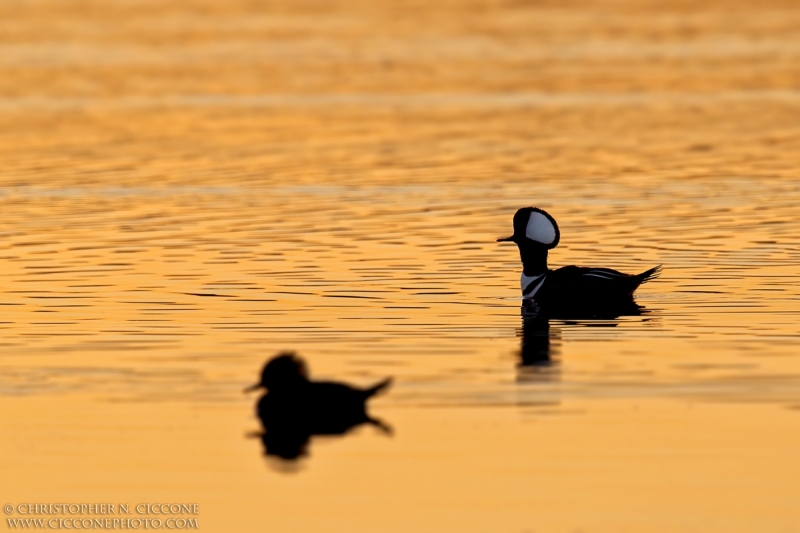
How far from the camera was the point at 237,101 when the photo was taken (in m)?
46.4

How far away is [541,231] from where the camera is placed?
22.2m

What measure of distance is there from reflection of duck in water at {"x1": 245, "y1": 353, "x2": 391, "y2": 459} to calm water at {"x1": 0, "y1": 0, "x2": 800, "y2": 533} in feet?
0.74

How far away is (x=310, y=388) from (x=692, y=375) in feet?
10.5

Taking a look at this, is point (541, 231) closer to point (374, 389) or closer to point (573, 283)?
point (573, 283)

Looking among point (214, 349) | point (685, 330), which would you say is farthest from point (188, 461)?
point (685, 330)

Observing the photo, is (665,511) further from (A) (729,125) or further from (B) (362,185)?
(A) (729,125)

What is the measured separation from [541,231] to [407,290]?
161cm

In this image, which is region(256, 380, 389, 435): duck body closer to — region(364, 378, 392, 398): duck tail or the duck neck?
region(364, 378, 392, 398): duck tail

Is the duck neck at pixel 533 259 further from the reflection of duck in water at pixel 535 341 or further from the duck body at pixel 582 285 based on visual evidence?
the reflection of duck in water at pixel 535 341

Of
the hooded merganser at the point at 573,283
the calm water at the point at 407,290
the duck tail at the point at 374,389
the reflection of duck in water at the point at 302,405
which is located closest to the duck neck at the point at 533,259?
the hooded merganser at the point at 573,283

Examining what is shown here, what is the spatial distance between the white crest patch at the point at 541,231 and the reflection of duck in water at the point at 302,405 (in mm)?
7328

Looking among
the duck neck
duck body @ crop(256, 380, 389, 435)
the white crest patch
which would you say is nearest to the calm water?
duck body @ crop(256, 380, 389, 435)

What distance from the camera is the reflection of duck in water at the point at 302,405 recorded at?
14.8 m

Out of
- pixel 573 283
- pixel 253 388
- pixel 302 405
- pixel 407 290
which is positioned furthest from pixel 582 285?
pixel 302 405
